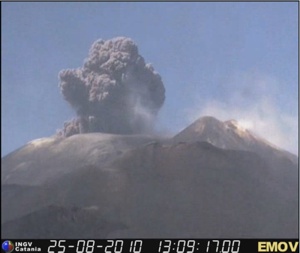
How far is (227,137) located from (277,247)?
37.0 meters

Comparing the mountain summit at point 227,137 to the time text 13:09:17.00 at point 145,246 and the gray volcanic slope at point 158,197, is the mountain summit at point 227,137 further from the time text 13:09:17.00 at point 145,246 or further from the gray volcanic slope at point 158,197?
the time text 13:09:17.00 at point 145,246

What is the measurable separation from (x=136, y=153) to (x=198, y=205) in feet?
32.1

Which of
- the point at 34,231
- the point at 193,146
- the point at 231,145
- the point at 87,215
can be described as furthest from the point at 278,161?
the point at 34,231

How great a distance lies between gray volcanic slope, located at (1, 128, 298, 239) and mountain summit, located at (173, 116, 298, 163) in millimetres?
5986

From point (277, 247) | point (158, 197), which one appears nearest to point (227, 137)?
point (158, 197)

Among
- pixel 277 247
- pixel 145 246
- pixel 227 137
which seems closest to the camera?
pixel 145 246

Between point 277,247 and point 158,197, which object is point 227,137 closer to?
point 158,197

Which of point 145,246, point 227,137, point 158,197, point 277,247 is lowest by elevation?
point 145,246

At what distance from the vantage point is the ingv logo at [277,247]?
2511 cm

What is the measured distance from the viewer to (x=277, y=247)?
25.3m

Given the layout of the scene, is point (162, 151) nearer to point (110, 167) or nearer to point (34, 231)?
point (110, 167)

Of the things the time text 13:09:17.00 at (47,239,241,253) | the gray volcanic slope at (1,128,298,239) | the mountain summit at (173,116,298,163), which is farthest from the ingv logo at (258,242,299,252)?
the mountain summit at (173,116,298,163)

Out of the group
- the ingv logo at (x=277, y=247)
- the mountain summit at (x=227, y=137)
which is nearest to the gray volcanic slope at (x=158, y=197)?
the mountain summit at (x=227, y=137)

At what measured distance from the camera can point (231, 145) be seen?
60219 mm
